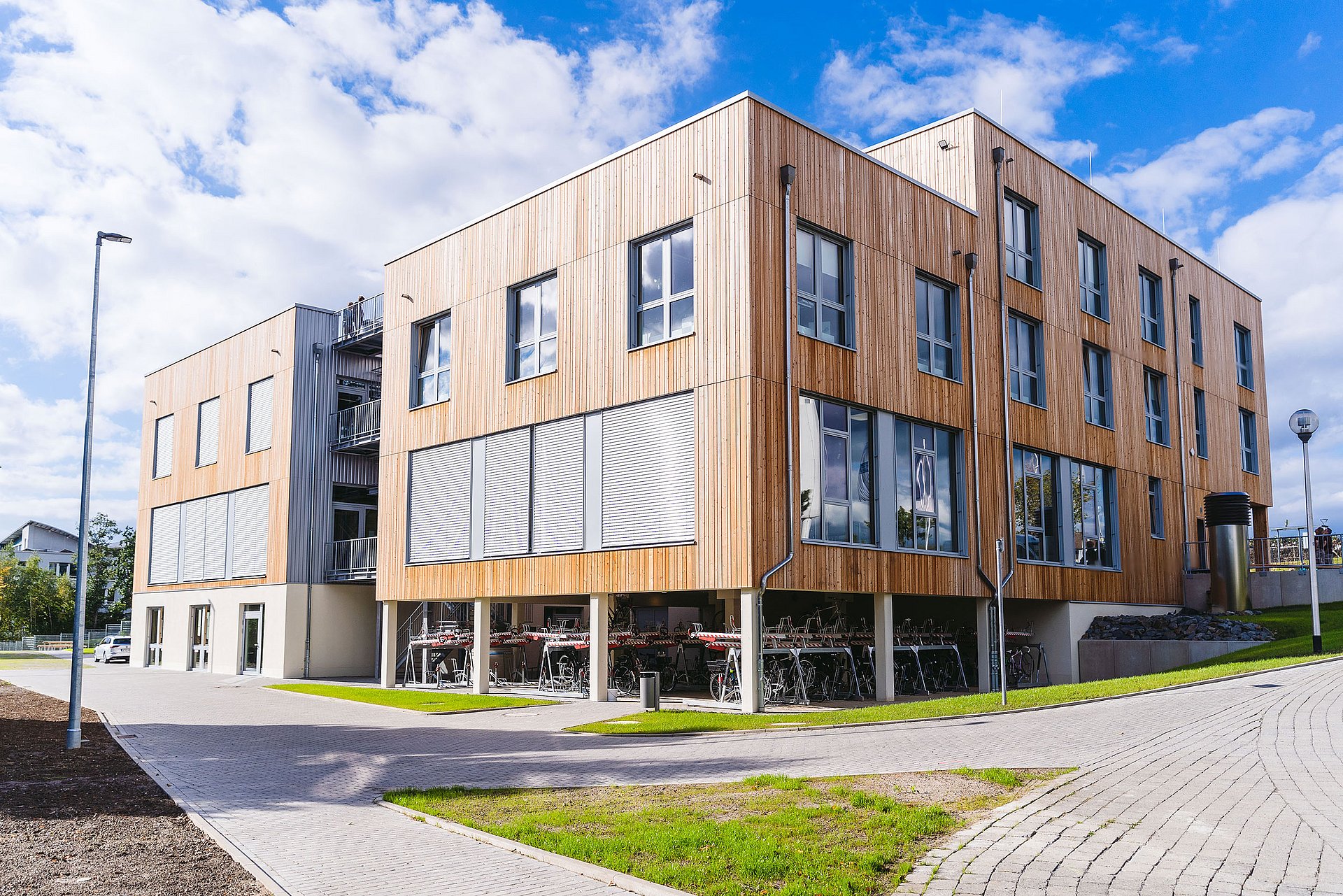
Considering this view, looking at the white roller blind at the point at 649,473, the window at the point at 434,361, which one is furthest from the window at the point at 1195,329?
the window at the point at 434,361

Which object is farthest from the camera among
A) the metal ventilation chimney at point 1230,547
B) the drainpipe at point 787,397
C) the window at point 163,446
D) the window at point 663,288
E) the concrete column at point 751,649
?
the window at point 163,446

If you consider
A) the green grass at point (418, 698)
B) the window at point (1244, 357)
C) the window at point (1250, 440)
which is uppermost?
the window at point (1244, 357)

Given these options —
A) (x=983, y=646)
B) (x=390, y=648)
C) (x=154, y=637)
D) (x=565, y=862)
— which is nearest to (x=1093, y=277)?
(x=983, y=646)

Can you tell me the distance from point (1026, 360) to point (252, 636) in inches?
988

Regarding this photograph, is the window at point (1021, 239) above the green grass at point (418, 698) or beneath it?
above

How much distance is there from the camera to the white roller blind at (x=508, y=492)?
75.3ft

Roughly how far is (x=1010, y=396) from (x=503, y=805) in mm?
17721

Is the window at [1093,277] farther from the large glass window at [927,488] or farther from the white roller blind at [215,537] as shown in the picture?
the white roller blind at [215,537]

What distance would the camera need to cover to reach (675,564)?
19.0 metres

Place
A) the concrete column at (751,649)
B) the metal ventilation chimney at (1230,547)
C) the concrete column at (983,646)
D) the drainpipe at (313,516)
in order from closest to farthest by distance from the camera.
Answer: the concrete column at (751,649), the concrete column at (983,646), the metal ventilation chimney at (1230,547), the drainpipe at (313,516)

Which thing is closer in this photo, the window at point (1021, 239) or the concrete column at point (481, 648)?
the concrete column at point (481, 648)

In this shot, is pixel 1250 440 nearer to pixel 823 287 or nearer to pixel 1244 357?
pixel 1244 357

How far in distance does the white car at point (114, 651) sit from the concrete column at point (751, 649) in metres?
38.7

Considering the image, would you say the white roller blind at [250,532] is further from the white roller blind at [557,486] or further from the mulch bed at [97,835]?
the mulch bed at [97,835]
